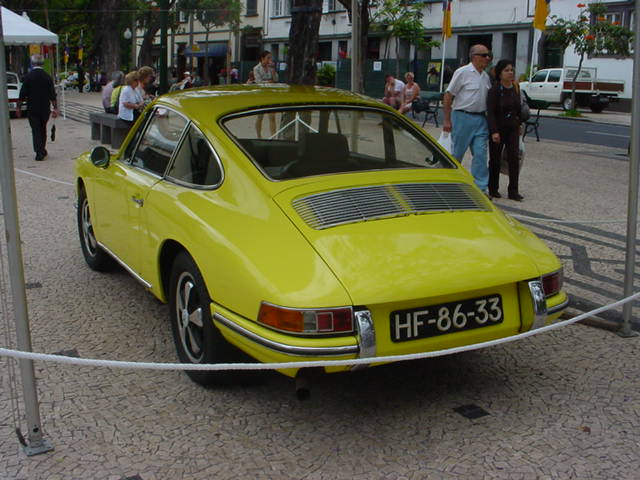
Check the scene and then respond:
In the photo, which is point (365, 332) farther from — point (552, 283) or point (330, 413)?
point (552, 283)

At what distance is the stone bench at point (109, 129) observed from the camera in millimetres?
15398

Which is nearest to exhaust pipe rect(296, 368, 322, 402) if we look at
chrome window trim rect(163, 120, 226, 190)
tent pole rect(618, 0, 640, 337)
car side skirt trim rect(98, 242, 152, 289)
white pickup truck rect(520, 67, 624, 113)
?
chrome window trim rect(163, 120, 226, 190)

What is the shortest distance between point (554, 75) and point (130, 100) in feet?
88.0

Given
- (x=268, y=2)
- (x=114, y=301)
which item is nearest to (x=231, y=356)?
(x=114, y=301)

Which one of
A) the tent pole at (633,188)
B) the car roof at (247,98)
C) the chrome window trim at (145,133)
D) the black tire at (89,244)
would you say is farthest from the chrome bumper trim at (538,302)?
the black tire at (89,244)

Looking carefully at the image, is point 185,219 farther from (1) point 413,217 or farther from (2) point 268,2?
(2) point 268,2

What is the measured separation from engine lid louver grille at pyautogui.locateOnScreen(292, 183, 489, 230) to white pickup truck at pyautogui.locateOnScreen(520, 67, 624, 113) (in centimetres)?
3289

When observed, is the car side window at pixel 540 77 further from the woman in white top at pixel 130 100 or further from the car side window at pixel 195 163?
the car side window at pixel 195 163

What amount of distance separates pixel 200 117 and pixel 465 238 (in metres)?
1.69

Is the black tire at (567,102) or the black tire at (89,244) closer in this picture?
the black tire at (89,244)

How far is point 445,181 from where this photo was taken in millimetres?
4258

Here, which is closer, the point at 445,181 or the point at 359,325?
the point at 359,325

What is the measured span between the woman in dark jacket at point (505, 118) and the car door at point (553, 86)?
91.2 ft

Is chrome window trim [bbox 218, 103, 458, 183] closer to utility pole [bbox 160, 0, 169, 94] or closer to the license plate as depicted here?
the license plate
